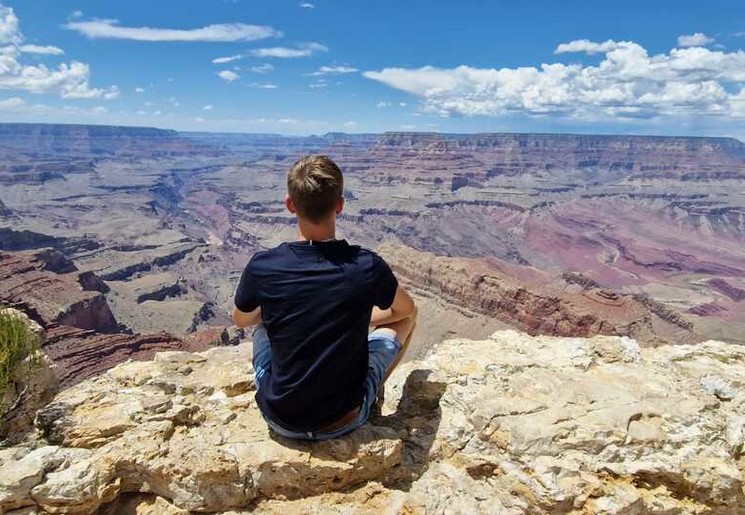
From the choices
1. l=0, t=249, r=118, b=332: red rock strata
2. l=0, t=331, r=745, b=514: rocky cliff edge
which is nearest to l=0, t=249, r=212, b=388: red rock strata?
l=0, t=249, r=118, b=332: red rock strata

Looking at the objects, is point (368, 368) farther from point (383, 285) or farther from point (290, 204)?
point (290, 204)

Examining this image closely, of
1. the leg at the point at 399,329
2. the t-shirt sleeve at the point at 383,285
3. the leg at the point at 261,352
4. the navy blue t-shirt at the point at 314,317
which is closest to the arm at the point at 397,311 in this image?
the leg at the point at 399,329

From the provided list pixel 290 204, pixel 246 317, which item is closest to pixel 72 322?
pixel 246 317

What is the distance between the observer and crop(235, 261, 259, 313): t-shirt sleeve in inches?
146

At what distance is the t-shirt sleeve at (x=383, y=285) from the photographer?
3.69 metres

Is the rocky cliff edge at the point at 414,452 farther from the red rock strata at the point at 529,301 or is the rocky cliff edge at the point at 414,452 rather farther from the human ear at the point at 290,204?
the red rock strata at the point at 529,301

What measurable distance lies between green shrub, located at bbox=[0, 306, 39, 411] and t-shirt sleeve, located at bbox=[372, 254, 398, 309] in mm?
3267

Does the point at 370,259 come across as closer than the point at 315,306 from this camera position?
No

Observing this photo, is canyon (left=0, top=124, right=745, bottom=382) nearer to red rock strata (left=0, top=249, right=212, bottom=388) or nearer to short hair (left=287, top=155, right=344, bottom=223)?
red rock strata (left=0, top=249, right=212, bottom=388)

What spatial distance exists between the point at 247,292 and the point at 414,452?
2.01 metres

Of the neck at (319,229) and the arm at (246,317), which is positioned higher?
the neck at (319,229)

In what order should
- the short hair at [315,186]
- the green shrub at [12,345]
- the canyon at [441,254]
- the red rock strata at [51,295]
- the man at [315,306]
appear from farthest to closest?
the canyon at [441,254]
the red rock strata at [51,295]
the green shrub at [12,345]
the man at [315,306]
the short hair at [315,186]

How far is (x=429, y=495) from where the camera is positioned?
3783 millimetres

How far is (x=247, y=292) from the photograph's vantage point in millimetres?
3764
